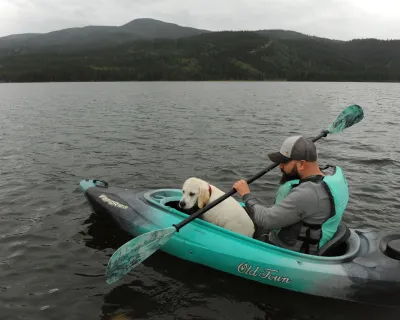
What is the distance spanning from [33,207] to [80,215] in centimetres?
146

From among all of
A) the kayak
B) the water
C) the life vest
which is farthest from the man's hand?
the water

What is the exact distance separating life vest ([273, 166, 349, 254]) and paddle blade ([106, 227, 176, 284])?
81.7 inches

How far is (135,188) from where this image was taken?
1052 cm

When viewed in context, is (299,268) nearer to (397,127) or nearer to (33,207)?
(33,207)

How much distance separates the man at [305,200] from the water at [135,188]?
4.02 feet

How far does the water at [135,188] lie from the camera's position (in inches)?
234

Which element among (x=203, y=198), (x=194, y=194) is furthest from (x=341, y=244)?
(x=194, y=194)

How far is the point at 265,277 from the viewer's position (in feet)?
20.0

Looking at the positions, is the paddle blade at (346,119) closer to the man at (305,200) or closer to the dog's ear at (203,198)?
the man at (305,200)

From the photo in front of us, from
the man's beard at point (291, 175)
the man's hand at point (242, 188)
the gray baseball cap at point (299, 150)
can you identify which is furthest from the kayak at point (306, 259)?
the gray baseball cap at point (299, 150)

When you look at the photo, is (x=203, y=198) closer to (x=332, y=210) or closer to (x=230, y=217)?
(x=230, y=217)

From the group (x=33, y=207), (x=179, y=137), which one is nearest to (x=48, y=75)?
(x=179, y=137)

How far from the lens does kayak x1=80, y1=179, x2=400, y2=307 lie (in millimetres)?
5602

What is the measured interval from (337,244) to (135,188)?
6156 mm
